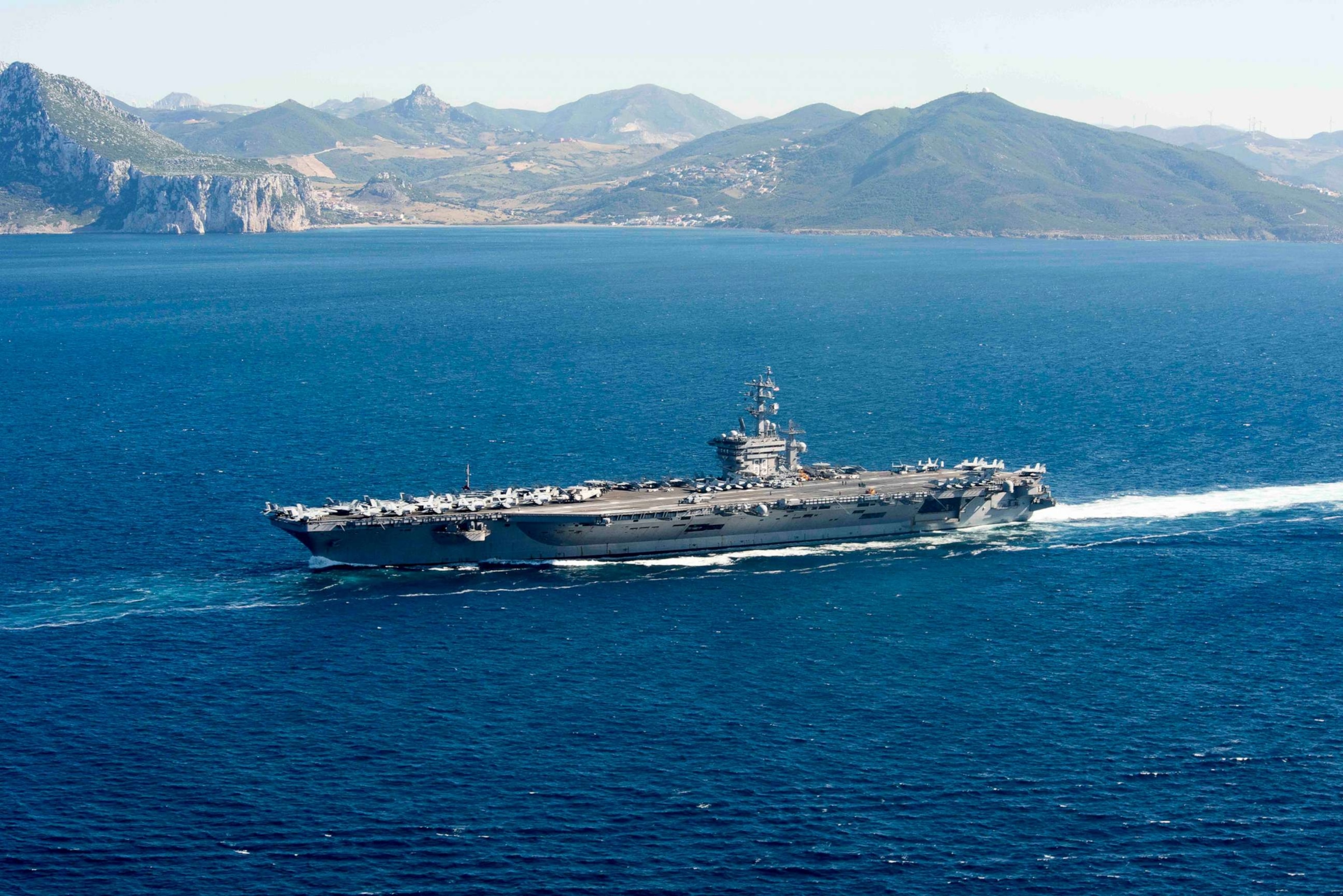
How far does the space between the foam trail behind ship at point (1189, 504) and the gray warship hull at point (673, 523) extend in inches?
80.9

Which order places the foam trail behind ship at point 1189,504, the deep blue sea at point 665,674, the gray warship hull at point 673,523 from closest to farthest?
the deep blue sea at point 665,674 < the gray warship hull at point 673,523 < the foam trail behind ship at point 1189,504

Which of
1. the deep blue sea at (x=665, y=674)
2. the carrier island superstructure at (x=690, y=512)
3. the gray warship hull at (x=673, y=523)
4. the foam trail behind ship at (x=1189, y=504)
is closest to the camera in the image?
the deep blue sea at (x=665, y=674)

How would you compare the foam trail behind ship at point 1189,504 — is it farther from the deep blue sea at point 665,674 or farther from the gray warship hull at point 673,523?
the gray warship hull at point 673,523

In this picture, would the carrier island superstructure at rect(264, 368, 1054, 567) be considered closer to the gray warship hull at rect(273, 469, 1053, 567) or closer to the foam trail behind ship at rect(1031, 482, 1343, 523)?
the gray warship hull at rect(273, 469, 1053, 567)

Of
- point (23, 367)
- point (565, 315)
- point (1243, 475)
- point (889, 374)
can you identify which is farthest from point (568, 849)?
point (565, 315)

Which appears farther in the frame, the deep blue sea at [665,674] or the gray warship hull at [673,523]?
the gray warship hull at [673,523]

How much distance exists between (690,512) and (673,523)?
1218mm

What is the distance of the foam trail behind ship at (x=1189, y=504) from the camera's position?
86.4m

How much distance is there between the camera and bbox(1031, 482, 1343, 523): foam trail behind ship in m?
86.4

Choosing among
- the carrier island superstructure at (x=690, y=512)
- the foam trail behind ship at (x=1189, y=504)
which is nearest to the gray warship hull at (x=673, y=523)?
the carrier island superstructure at (x=690, y=512)

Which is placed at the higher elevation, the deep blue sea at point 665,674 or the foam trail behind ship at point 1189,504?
the foam trail behind ship at point 1189,504

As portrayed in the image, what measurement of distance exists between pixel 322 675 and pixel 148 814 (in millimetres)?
Answer: 12659

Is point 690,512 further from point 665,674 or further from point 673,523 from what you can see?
point 665,674

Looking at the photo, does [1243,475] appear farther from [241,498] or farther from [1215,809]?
[241,498]
